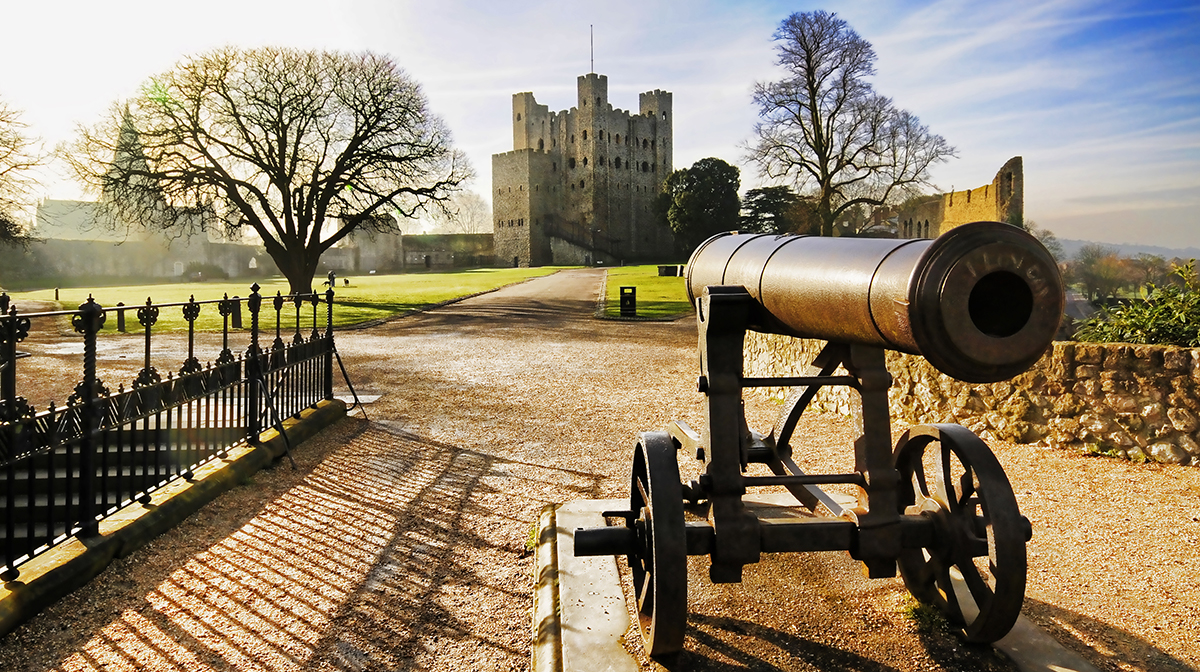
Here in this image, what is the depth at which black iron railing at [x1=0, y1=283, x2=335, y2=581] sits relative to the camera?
142 inches

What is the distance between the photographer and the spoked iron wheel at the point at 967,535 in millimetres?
2598

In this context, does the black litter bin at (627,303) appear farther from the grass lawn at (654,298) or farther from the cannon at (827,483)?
the cannon at (827,483)

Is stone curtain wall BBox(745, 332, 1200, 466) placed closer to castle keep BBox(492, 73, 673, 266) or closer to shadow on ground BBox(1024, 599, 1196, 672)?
shadow on ground BBox(1024, 599, 1196, 672)

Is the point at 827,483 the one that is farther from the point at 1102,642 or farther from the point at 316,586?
the point at 316,586

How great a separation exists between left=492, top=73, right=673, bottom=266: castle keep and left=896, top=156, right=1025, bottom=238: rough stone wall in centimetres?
3722

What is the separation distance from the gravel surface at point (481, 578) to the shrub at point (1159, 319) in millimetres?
1168

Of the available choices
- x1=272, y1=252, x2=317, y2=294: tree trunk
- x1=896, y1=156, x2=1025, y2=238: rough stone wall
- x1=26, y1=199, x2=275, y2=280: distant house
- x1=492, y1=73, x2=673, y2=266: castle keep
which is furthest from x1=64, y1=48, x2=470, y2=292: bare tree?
x1=492, y1=73, x2=673, y2=266: castle keep

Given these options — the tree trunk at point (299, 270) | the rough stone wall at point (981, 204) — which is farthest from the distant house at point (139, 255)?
the rough stone wall at point (981, 204)

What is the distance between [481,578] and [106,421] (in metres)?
2.42

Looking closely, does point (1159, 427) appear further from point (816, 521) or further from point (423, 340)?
point (423, 340)

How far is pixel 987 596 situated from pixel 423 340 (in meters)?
13.8

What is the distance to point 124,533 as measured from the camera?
4117 mm

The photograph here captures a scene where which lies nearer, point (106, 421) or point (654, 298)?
point (106, 421)

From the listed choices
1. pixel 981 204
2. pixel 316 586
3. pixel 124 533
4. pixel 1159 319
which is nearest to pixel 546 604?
pixel 316 586
